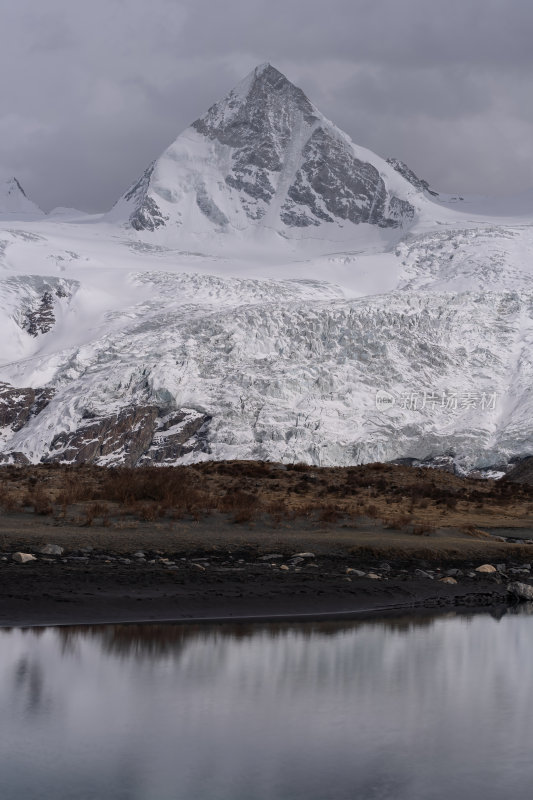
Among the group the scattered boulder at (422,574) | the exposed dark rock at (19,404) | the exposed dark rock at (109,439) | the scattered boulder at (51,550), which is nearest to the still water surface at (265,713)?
the scattered boulder at (51,550)

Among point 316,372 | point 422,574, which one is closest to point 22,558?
point 422,574

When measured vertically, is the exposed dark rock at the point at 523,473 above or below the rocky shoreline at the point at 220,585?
above

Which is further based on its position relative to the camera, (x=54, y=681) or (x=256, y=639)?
(x=256, y=639)

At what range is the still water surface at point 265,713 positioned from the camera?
8.88 meters

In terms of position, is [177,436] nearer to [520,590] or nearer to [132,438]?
[132,438]

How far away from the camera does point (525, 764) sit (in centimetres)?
960

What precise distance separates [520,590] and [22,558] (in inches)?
347

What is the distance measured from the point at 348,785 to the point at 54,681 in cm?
417

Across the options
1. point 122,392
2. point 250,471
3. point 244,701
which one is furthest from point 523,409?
point 244,701

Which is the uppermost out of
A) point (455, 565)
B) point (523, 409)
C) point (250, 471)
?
point (523, 409)

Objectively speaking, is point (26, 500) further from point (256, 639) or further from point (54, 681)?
point (54, 681)

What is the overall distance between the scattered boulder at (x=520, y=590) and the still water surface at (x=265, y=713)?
11.2ft

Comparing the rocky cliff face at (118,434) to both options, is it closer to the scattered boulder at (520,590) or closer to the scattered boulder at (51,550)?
the scattered boulder at (520,590)

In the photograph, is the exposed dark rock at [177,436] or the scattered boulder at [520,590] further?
the exposed dark rock at [177,436]
